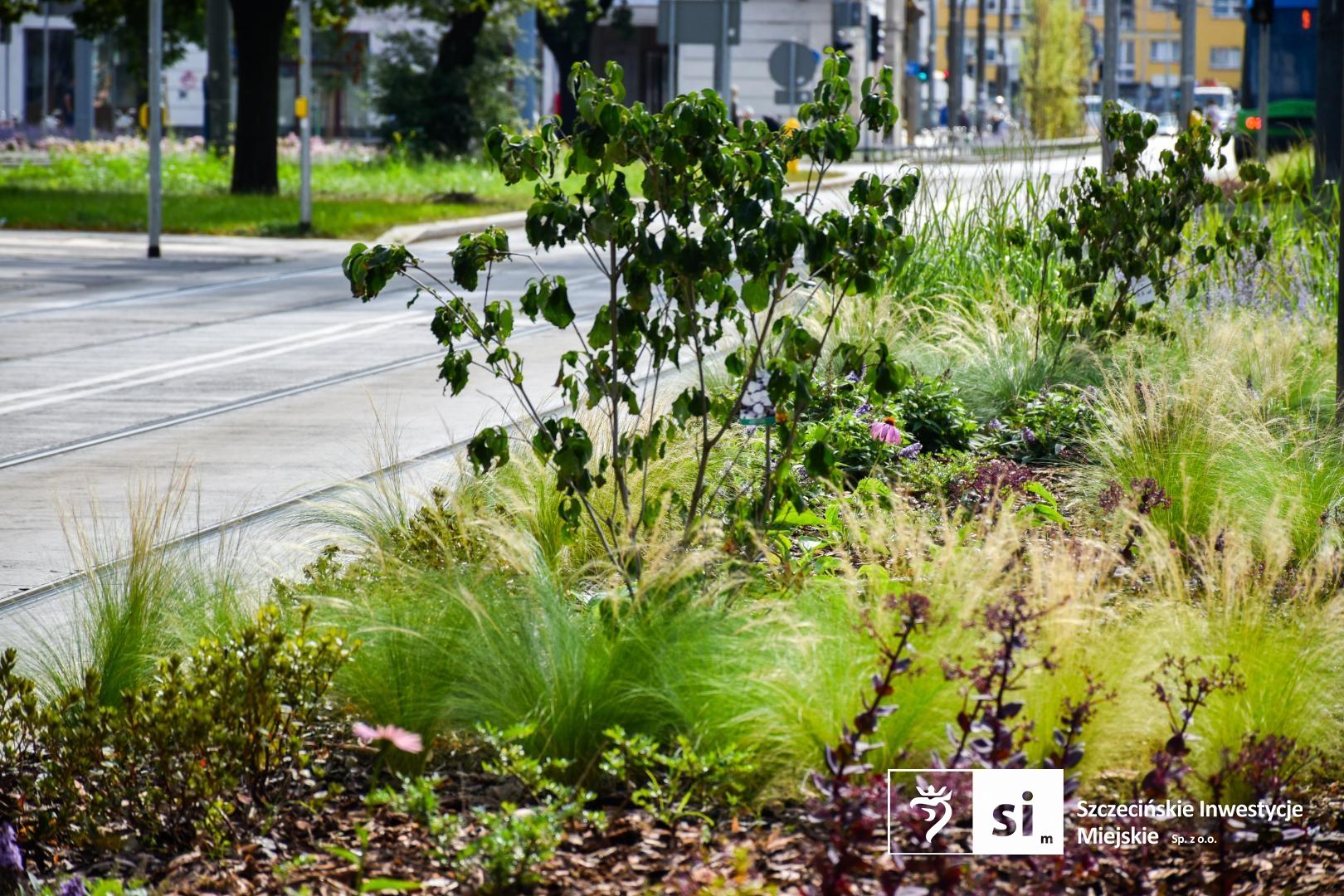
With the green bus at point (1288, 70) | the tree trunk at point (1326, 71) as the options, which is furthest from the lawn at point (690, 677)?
the green bus at point (1288, 70)

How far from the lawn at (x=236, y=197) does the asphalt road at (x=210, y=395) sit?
5450mm

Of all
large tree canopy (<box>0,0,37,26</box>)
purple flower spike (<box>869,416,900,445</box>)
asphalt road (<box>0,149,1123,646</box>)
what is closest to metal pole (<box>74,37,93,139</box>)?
large tree canopy (<box>0,0,37,26</box>)

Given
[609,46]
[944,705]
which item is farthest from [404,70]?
[944,705]

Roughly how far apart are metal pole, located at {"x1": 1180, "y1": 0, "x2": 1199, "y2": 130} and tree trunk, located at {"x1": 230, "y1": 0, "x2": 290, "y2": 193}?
13389 mm

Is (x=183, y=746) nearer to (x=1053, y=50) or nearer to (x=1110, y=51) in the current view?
(x=1110, y=51)

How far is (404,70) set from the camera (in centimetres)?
4006

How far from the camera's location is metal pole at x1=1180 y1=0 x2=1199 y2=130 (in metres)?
24.0

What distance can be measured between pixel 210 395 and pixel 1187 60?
17.6 meters

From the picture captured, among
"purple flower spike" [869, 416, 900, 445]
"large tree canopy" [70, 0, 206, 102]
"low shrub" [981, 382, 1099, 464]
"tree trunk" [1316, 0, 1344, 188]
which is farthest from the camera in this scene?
"large tree canopy" [70, 0, 206, 102]

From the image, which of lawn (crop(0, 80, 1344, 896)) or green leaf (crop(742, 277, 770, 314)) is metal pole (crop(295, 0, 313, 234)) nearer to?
lawn (crop(0, 80, 1344, 896))

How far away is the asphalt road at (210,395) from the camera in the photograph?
7.07m

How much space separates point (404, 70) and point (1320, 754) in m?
37.8

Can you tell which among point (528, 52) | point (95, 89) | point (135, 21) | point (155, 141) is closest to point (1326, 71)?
point (155, 141)

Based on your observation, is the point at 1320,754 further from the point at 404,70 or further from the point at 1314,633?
the point at 404,70
